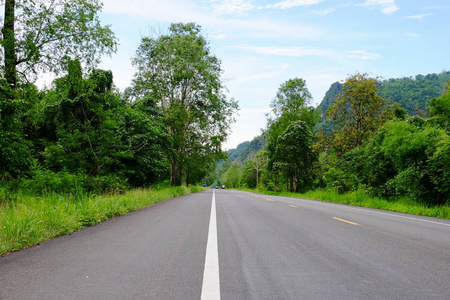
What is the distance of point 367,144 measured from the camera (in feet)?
61.7

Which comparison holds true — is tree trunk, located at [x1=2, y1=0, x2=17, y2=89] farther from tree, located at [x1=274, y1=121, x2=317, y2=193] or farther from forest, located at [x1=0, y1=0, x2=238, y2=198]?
tree, located at [x1=274, y1=121, x2=317, y2=193]

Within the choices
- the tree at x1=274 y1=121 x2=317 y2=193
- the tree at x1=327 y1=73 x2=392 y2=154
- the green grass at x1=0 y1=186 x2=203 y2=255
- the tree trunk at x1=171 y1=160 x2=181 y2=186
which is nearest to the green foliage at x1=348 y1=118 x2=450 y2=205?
the tree at x1=327 y1=73 x2=392 y2=154

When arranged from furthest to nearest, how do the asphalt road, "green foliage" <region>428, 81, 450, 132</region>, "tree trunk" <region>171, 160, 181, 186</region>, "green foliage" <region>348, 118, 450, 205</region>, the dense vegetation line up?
"tree trunk" <region>171, 160, 181, 186</region>, "green foliage" <region>428, 81, 450, 132</region>, the dense vegetation, "green foliage" <region>348, 118, 450, 205</region>, the asphalt road

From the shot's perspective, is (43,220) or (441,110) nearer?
(43,220)

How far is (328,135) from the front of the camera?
25094 millimetres

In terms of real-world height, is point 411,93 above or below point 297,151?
above

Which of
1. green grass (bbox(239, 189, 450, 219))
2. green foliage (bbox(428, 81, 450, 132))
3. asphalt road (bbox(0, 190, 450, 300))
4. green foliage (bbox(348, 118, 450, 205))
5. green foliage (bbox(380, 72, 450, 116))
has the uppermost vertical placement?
green foliage (bbox(380, 72, 450, 116))

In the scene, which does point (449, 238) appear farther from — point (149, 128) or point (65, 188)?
point (149, 128)

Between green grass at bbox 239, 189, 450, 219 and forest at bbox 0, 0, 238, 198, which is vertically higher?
forest at bbox 0, 0, 238, 198

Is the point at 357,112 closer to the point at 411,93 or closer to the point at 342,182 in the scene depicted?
the point at 342,182

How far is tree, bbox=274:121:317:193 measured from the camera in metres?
31.5

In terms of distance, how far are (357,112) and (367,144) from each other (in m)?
5.31

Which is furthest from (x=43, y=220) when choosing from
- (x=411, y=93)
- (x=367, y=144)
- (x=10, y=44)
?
(x=411, y=93)

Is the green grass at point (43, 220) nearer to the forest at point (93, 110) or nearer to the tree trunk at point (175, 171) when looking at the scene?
the forest at point (93, 110)
